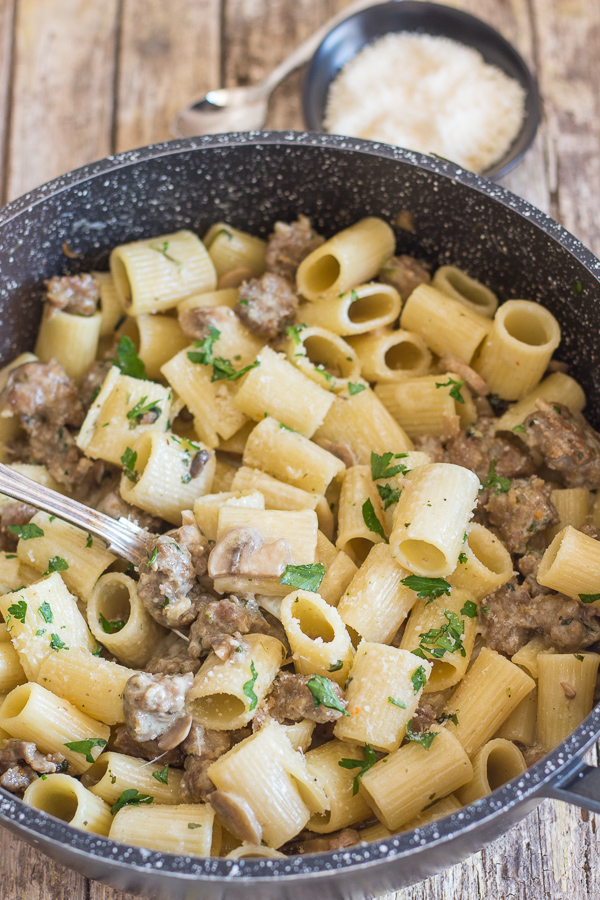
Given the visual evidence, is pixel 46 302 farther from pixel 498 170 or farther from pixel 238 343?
pixel 498 170

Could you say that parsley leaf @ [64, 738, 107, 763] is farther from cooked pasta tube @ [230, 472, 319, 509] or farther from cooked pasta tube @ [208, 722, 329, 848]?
cooked pasta tube @ [230, 472, 319, 509]

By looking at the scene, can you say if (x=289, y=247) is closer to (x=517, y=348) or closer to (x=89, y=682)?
(x=517, y=348)

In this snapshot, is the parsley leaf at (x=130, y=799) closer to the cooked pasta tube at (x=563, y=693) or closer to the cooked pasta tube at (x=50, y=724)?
the cooked pasta tube at (x=50, y=724)

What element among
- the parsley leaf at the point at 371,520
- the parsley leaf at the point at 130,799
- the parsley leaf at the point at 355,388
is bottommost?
the parsley leaf at the point at 130,799

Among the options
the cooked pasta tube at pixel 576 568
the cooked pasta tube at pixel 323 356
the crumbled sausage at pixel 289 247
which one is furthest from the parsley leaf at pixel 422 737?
the crumbled sausage at pixel 289 247

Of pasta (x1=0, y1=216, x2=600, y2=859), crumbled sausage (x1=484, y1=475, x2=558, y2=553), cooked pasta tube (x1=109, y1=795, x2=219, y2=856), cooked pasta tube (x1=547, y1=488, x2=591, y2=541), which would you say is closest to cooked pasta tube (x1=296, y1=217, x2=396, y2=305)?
pasta (x1=0, y1=216, x2=600, y2=859)

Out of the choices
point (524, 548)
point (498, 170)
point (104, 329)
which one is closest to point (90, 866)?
point (524, 548)

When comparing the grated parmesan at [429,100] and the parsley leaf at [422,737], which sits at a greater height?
the grated parmesan at [429,100]
